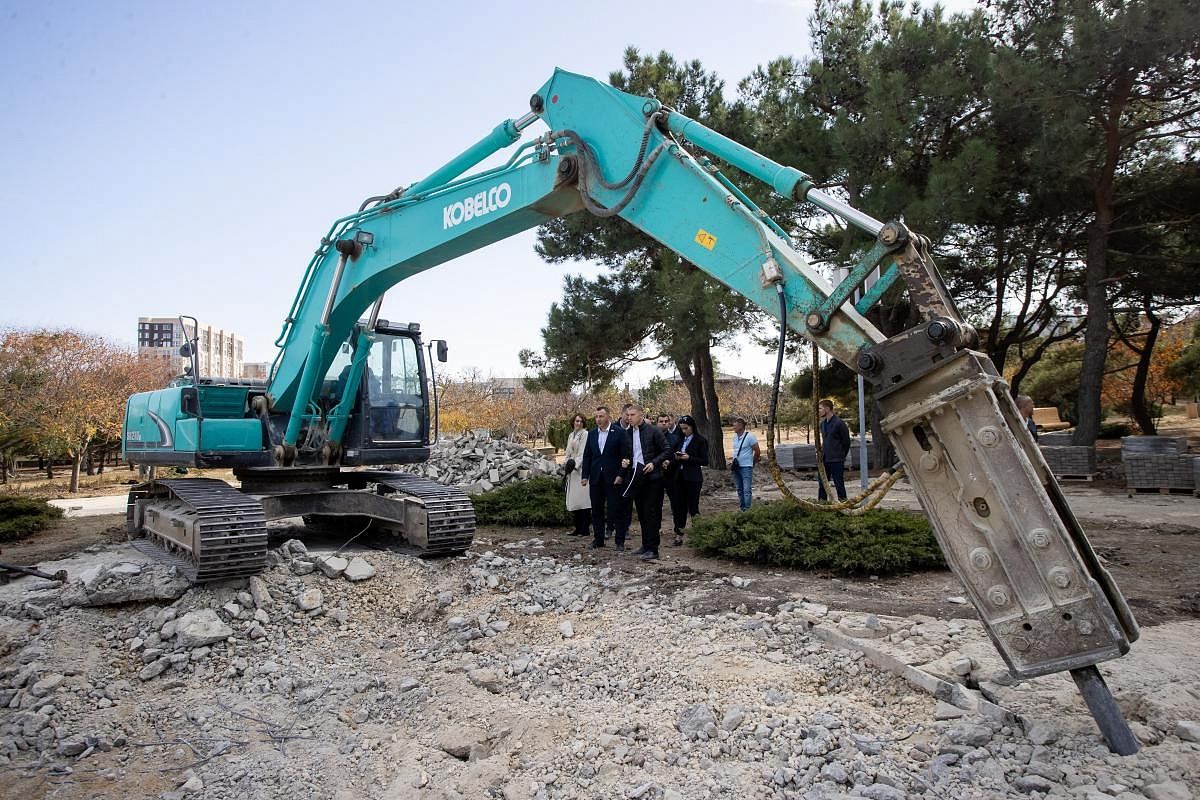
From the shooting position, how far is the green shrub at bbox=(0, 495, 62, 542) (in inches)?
431

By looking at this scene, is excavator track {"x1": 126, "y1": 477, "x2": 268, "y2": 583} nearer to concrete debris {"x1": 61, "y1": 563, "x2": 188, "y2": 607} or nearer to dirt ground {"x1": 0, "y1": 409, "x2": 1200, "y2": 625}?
concrete debris {"x1": 61, "y1": 563, "x2": 188, "y2": 607}

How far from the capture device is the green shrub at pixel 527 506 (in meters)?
11.3

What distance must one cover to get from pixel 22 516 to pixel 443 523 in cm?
797

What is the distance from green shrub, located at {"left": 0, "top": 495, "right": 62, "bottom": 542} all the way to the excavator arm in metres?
8.71

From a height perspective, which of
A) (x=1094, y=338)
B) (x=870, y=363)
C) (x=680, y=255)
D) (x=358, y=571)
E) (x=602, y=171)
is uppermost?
(x=602, y=171)

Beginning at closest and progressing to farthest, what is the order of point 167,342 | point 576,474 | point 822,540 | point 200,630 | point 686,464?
point 200,630 → point 822,540 → point 686,464 → point 576,474 → point 167,342

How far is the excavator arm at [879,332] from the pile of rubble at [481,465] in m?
9.17

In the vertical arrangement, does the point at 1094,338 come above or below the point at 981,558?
above

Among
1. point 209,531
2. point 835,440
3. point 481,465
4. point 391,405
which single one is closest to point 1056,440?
point 835,440

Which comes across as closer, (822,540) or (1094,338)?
(822,540)

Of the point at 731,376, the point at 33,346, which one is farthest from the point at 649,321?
the point at 731,376

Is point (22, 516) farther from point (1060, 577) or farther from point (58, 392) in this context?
point (1060, 577)

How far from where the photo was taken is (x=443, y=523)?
788cm

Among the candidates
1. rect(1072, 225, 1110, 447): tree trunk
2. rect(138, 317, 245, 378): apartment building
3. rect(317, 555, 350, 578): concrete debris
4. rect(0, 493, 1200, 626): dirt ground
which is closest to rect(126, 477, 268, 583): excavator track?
rect(317, 555, 350, 578): concrete debris
